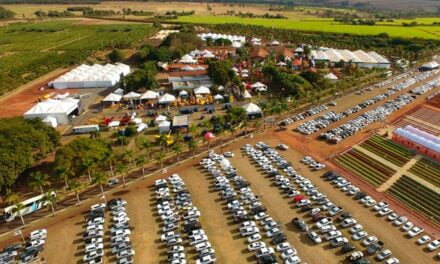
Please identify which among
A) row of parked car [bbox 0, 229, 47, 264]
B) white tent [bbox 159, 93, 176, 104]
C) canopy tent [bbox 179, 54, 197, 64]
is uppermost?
canopy tent [bbox 179, 54, 197, 64]

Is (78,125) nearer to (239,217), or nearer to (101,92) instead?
(101,92)

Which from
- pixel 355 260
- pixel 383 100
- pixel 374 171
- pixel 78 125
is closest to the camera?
pixel 355 260

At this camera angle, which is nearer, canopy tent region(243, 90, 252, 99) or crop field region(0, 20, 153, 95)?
canopy tent region(243, 90, 252, 99)

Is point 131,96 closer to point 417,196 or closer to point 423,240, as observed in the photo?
point 417,196

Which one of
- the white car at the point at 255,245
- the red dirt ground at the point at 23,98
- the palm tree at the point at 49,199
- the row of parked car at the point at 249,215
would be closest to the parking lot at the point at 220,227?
the white car at the point at 255,245

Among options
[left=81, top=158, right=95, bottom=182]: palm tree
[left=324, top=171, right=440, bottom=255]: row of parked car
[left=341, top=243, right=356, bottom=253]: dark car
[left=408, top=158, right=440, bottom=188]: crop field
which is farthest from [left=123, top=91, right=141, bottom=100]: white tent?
[left=341, top=243, right=356, bottom=253]: dark car

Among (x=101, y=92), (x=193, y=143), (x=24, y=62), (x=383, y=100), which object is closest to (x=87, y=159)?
(x=193, y=143)

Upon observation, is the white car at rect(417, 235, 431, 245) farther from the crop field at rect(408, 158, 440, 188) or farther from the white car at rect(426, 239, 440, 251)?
the crop field at rect(408, 158, 440, 188)

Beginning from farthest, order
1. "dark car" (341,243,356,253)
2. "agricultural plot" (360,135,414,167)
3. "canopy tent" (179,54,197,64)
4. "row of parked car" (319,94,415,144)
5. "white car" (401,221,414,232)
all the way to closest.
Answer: "canopy tent" (179,54,197,64)
"row of parked car" (319,94,415,144)
"agricultural plot" (360,135,414,167)
"white car" (401,221,414,232)
"dark car" (341,243,356,253)
